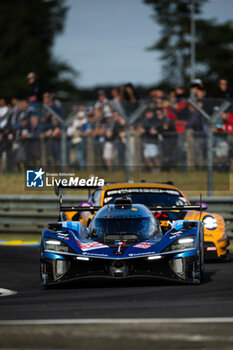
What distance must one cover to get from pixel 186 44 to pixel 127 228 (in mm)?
61428

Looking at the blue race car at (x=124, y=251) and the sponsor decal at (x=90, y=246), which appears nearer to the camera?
the blue race car at (x=124, y=251)

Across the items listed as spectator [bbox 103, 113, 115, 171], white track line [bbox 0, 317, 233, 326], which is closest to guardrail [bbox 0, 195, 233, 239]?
spectator [bbox 103, 113, 115, 171]

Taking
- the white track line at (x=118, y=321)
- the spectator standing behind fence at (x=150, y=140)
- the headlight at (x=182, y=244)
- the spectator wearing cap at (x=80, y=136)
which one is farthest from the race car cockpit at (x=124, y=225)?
the spectator wearing cap at (x=80, y=136)

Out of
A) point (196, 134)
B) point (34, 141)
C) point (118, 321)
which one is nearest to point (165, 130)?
point (196, 134)

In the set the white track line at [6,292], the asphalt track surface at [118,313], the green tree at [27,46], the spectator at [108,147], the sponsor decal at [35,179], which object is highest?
the green tree at [27,46]

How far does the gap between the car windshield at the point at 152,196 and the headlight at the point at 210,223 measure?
0.66m

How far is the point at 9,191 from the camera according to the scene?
20.8m

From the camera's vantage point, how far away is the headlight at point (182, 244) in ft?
35.4

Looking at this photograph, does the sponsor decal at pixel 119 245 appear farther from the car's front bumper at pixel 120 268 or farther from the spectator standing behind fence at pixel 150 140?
the spectator standing behind fence at pixel 150 140

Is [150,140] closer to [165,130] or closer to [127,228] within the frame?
[165,130]

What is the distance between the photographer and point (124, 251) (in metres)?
10.6

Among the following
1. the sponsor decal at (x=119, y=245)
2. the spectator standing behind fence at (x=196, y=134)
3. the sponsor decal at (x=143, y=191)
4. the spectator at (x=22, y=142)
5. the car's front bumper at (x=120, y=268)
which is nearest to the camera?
the car's front bumper at (x=120, y=268)

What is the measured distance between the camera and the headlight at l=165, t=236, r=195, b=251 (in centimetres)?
1079

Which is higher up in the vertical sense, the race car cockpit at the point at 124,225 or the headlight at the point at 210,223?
the race car cockpit at the point at 124,225
